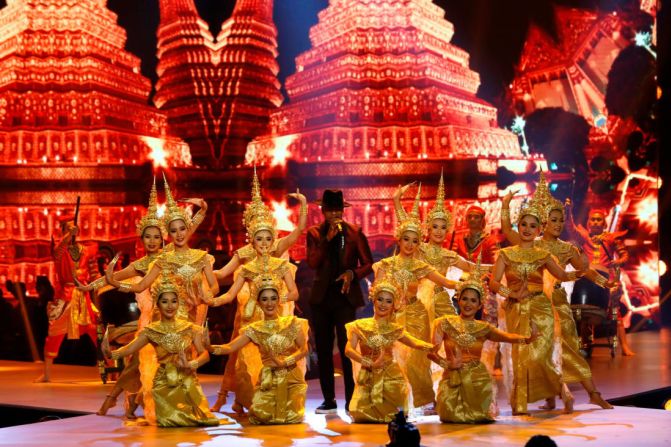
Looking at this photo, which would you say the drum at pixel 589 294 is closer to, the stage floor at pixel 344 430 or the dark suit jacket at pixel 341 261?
the stage floor at pixel 344 430

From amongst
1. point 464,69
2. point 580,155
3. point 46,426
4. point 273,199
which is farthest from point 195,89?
point 46,426

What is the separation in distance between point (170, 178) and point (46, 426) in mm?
5341

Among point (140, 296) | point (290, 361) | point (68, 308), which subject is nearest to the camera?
point (290, 361)

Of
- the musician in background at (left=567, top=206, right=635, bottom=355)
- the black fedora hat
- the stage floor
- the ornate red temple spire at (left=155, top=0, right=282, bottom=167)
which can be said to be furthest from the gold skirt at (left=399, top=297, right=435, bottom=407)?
the ornate red temple spire at (left=155, top=0, right=282, bottom=167)

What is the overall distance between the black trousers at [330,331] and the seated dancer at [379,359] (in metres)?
0.37

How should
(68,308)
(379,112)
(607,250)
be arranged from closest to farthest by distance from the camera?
1. (68,308)
2. (607,250)
3. (379,112)

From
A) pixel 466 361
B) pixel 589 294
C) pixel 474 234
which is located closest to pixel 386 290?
pixel 466 361

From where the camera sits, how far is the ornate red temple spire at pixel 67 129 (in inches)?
432

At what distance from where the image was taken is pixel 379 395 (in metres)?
6.26

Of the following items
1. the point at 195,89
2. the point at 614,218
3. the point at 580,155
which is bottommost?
the point at 614,218

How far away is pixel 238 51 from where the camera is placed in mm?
11539

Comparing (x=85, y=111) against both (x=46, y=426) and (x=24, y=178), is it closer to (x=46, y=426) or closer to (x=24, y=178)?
(x=24, y=178)

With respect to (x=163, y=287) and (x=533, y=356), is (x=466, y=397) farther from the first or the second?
(x=163, y=287)

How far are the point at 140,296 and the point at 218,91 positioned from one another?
16.2 ft
